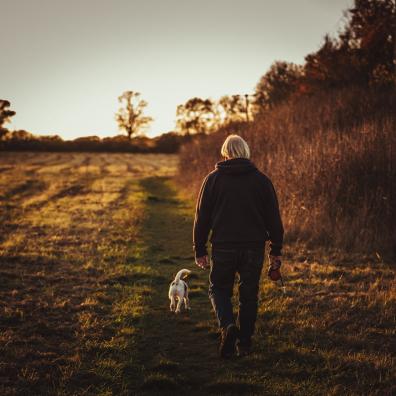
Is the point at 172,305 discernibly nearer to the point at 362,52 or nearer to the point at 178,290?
the point at 178,290

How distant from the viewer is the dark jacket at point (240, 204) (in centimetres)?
455

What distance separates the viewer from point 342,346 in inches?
197

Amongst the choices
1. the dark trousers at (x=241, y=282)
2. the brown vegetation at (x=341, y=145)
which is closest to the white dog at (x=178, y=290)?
the dark trousers at (x=241, y=282)

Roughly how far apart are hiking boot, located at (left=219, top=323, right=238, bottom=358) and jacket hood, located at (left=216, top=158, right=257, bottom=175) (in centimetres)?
156

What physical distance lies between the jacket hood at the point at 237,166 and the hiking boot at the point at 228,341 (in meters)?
1.56

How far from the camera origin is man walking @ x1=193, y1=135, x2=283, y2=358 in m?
4.55

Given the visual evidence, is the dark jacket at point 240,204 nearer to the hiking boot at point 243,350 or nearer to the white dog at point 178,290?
the hiking boot at point 243,350

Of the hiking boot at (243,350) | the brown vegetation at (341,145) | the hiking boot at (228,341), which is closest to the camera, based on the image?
the hiking boot at (228,341)

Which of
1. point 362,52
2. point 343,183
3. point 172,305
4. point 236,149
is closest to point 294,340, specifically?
point 172,305

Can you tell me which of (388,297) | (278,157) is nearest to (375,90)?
(278,157)

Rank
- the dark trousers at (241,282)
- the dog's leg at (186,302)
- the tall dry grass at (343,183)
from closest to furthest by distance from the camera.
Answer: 1. the dark trousers at (241,282)
2. the dog's leg at (186,302)
3. the tall dry grass at (343,183)

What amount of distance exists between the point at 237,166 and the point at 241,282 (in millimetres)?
1243

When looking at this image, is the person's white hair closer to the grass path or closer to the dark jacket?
the dark jacket

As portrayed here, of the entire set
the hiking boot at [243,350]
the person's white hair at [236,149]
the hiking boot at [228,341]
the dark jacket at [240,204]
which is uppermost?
the person's white hair at [236,149]
